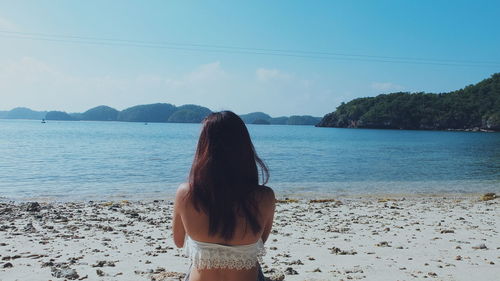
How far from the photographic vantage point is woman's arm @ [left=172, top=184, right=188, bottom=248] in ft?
9.32

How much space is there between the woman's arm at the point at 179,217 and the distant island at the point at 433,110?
140m

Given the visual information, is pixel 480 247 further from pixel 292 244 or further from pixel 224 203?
pixel 224 203

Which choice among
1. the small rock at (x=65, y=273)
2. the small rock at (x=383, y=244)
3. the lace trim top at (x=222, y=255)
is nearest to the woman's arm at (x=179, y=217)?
the lace trim top at (x=222, y=255)

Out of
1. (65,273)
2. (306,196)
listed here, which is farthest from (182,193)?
(306,196)

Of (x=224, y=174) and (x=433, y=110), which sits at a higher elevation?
(x=433, y=110)

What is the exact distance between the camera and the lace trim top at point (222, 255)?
2934mm

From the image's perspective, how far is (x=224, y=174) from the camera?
2727mm

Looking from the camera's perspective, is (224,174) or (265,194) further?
(265,194)

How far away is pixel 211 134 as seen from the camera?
109 inches

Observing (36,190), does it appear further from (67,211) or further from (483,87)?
(483,87)

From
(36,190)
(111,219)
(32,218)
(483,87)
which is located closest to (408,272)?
(111,219)

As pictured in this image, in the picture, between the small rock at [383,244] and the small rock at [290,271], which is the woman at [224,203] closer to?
the small rock at [290,271]

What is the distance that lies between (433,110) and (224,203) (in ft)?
514

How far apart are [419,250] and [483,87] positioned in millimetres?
149031
